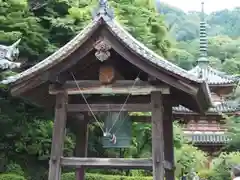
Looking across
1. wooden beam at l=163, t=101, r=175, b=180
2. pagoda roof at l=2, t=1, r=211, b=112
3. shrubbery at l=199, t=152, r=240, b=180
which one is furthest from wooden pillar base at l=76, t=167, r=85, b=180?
shrubbery at l=199, t=152, r=240, b=180

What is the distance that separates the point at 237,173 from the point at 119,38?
346 cm

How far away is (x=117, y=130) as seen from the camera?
7.66 m

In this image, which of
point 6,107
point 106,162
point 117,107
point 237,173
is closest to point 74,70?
point 117,107

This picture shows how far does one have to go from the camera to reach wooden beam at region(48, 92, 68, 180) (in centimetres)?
686

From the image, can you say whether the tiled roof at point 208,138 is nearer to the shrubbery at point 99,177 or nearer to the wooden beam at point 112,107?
the shrubbery at point 99,177

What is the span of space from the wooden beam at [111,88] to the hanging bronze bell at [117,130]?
2.23 ft

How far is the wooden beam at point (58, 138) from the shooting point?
686 cm

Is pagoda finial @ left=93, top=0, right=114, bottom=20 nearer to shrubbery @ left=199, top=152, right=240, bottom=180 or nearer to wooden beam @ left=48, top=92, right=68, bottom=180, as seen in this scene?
wooden beam @ left=48, top=92, right=68, bottom=180

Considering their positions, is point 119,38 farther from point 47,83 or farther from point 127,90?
point 47,83

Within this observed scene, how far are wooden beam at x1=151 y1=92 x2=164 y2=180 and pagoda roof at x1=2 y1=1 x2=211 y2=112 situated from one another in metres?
0.38

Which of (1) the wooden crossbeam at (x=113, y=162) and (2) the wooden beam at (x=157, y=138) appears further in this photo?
(1) the wooden crossbeam at (x=113, y=162)

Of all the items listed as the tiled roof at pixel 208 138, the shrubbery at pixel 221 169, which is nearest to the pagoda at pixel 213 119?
the tiled roof at pixel 208 138

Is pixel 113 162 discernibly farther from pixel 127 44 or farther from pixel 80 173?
pixel 127 44

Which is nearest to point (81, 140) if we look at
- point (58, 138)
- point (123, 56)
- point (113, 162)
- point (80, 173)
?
point (80, 173)
